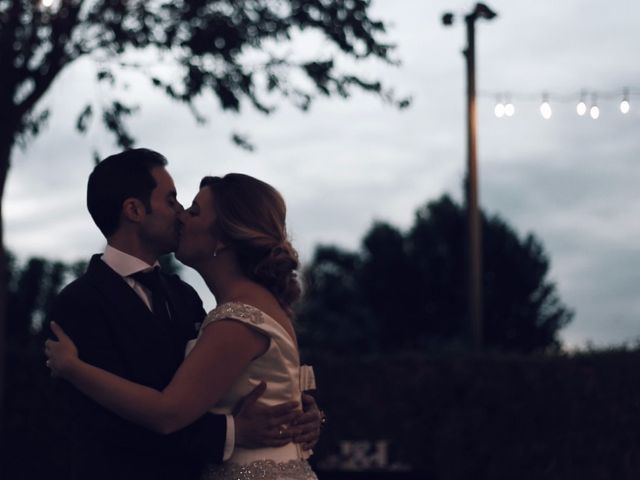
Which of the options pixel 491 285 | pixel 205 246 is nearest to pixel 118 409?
pixel 205 246

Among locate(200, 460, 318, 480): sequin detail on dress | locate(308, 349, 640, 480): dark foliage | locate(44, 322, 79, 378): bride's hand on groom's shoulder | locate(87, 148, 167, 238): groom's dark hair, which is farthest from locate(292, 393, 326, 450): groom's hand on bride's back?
locate(308, 349, 640, 480): dark foliage

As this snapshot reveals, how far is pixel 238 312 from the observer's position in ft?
15.3

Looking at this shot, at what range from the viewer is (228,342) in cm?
459

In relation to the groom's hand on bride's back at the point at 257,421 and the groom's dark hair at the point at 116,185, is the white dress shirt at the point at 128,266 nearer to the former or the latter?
the groom's dark hair at the point at 116,185

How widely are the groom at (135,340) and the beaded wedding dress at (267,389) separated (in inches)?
2.1

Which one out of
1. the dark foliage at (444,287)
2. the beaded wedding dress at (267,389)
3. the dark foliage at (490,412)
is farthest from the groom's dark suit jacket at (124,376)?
the dark foliage at (444,287)

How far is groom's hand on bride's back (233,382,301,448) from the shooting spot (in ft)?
15.5

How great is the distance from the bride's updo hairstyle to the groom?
0.91 feet

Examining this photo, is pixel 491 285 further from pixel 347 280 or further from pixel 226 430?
pixel 226 430

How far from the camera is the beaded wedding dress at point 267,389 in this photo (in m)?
4.70

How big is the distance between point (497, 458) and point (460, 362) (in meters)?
1.22

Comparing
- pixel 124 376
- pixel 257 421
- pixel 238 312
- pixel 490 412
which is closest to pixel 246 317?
pixel 238 312

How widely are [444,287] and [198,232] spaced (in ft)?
157

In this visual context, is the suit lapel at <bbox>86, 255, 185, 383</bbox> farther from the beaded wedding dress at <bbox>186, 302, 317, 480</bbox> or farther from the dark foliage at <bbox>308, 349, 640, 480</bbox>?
the dark foliage at <bbox>308, 349, 640, 480</bbox>
